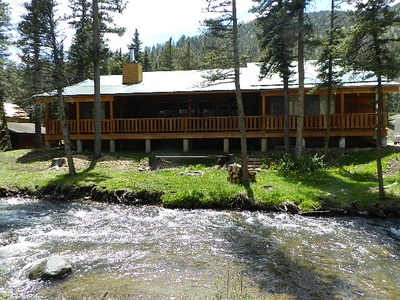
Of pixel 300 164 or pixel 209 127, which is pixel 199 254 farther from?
pixel 209 127

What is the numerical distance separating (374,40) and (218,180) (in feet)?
25.0

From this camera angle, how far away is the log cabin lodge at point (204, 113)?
19.6 m

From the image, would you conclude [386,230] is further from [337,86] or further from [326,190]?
[337,86]

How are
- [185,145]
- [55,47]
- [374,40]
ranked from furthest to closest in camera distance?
[185,145] < [55,47] < [374,40]

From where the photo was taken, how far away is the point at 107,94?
2169cm

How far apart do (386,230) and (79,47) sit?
17155 millimetres

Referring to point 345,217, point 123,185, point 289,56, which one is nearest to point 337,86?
point 289,56

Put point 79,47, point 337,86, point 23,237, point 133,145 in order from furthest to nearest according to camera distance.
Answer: point 133,145
point 79,47
point 337,86
point 23,237

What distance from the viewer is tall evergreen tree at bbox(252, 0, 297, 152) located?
1565cm

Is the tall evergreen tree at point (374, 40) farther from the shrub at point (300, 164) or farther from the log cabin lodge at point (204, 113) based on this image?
the log cabin lodge at point (204, 113)

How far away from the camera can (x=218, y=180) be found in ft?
46.9

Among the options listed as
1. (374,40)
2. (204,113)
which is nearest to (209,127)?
(204,113)

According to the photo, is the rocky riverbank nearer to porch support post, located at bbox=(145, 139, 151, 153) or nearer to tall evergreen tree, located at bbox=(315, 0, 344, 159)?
tall evergreen tree, located at bbox=(315, 0, 344, 159)

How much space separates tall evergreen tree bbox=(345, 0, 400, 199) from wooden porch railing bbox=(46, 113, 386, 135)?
8335mm
